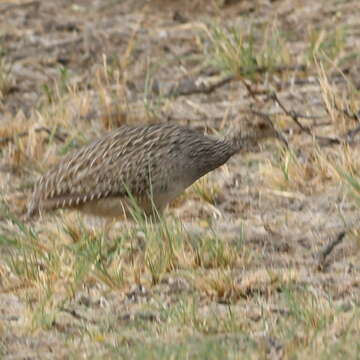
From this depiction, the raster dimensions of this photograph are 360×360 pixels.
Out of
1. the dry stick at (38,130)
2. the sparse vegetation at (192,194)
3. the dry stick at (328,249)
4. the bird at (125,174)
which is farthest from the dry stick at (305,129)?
the dry stick at (328,249)

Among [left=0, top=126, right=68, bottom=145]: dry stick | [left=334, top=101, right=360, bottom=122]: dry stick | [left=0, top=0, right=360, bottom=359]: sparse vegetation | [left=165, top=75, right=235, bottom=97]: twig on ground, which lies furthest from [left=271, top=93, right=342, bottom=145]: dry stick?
[left=0, top=126, right=68, bottom=145]: dry stick

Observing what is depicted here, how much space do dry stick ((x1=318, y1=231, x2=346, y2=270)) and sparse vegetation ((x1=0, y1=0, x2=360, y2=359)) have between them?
0.03ft

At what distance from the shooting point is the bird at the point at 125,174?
22.4ft

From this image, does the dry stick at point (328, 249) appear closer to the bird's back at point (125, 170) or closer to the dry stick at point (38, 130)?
the bird's back at point (125, 170)

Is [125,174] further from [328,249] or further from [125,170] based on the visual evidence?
[328,249]

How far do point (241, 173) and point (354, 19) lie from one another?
2669 mm

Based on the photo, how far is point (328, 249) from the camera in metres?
6.47

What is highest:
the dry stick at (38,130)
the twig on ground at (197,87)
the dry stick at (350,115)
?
the dry stick at (350,115)

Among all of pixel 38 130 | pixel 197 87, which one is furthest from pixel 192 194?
pixel 197 87

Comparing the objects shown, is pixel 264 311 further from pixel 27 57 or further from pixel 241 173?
pixel 27 57

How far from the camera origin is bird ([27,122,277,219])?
22.4 feet

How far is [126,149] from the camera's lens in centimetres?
702

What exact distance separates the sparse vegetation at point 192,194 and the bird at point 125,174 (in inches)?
6.8

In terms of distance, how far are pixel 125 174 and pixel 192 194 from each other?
0.94 metres
